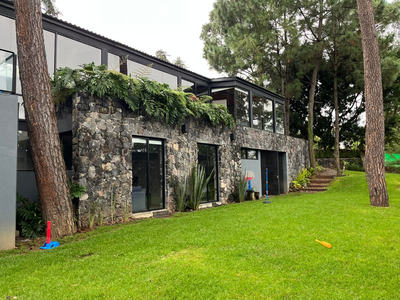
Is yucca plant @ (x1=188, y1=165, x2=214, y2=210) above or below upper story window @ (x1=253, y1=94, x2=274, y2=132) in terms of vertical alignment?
below

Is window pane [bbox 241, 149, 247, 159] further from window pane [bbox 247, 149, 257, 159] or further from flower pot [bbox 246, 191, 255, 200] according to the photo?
flower pot [bbox 246, 191, 255, 200]

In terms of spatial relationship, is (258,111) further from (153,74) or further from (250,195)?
(153,74)

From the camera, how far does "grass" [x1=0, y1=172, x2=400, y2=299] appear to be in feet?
9.67

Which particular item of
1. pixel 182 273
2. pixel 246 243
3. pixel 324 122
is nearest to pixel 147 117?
pixel 246 243

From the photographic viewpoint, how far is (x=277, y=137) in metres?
14.7

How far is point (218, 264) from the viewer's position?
3.67 m

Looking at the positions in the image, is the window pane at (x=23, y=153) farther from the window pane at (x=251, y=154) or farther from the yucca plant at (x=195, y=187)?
the window pane at (x=251, y=154)

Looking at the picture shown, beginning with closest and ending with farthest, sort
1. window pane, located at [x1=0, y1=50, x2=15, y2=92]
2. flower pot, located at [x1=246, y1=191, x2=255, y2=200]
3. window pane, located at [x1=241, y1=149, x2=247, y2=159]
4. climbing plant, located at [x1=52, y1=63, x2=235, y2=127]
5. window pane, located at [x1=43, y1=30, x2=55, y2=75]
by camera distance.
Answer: window pane, located at [x1=0, y1=50, x2=15, y2=92] → climbing plant, located at [x1=52, y1=63, x2=235, y2=127] → window pane, located at [x1=43, y1=30, x2=55, y2=75] → flower pot, located at [x1=246, y1=191, x2=255, y2=200] → window pane, located at [x1=241, y1=149, x2=247, y2=159]

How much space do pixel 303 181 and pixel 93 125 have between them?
12192 millimetres

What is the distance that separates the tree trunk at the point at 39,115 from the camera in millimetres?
5566

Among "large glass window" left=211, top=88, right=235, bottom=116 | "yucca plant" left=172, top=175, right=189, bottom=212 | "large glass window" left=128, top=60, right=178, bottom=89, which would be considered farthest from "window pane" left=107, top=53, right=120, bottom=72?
"large glass window" left=211, top=88, right=235, bottom=116

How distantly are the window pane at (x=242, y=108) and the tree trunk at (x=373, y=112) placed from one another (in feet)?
15.8

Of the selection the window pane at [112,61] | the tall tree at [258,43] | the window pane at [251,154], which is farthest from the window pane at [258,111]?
the window pane at [112,61]

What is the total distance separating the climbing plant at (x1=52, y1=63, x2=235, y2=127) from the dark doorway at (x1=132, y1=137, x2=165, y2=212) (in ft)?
2.79
